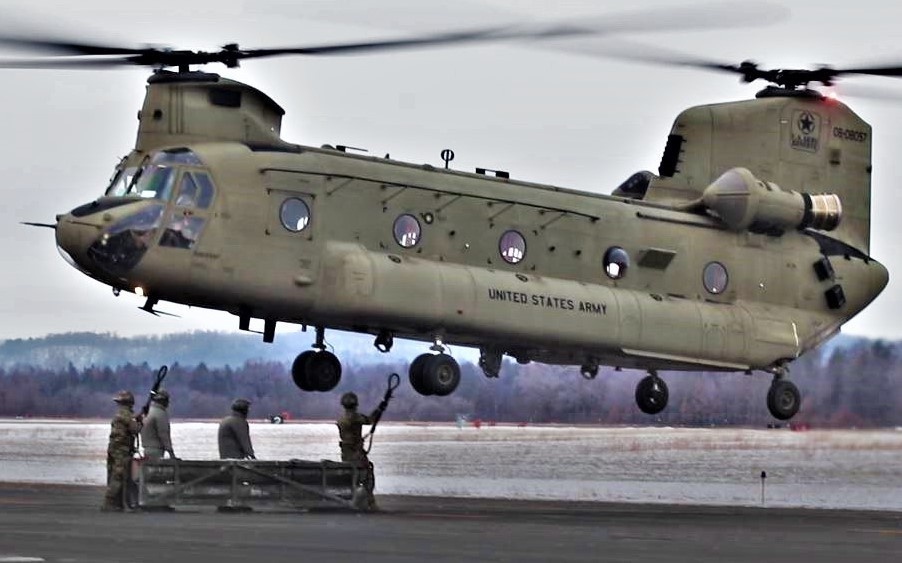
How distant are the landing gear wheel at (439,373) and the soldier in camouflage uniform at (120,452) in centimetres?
490

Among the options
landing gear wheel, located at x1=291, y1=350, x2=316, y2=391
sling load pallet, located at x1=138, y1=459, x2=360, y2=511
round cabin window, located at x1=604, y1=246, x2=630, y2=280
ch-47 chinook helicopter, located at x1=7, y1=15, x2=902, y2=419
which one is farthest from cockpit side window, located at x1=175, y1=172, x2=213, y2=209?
round cabin window, located at x1=604, y1=246, x2=630, y2=280

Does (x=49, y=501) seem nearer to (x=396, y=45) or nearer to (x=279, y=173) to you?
(x=279, y=173)

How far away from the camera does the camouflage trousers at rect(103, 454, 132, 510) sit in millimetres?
26766

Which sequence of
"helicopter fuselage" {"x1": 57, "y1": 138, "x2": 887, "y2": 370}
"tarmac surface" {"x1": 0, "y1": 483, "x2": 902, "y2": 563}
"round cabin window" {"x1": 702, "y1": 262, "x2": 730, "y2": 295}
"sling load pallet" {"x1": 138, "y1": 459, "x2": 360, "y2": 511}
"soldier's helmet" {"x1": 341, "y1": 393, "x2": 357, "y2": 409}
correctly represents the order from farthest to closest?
1. "round cabin window" {"x1": 702, "y1": 262, "x2": 730, "y2": 295}
2. "soldier's helmet" {"x1": 341, "y1": 393, "x2": 357, "y2": 409}
3. "helicopter fuselage" {"x1": 57, "y1": 138, "x2": 887, "y2": 370}
4. "sling load pallet" {"x1": 138, "y1": 459, "x2": 360, "y2": 511}
5. "tarmac surface" {"x1": 0, "y1": 483, "x2": 902, "y2": 563}

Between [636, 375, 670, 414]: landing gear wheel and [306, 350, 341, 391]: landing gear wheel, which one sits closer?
[306, 350, 341, 391]: landing gear wheel

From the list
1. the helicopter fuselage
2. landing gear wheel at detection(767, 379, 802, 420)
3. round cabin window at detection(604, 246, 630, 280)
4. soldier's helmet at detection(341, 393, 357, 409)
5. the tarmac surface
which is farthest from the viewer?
landing gear wheel at detection(767, 379, 802, 420)

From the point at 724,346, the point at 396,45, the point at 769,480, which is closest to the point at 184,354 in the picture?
the point at 769,480

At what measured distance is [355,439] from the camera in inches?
1132

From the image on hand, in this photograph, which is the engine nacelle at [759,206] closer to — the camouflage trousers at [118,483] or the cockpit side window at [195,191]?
the cockpit side window at [195,191]

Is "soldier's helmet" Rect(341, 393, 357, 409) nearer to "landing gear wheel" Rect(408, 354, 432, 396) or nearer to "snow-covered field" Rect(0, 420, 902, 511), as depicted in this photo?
"landing gear wheel" Rect(408, 354, 432, 396)

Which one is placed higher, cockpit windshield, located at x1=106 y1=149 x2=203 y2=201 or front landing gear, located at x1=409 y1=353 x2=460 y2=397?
cockpit windshield, located at x1=106 y1=149 x2=203 y2=201

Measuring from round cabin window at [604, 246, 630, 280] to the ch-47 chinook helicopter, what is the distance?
3cm

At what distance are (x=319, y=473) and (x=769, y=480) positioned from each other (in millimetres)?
16879

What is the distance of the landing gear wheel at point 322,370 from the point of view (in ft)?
104
